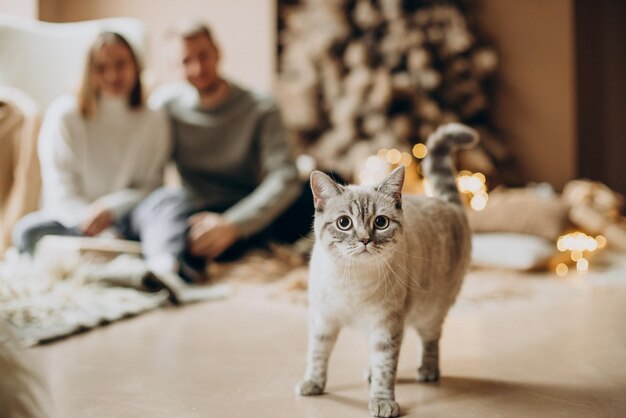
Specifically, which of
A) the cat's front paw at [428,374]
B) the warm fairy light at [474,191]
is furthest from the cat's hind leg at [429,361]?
the warm fairy light at [474,191]

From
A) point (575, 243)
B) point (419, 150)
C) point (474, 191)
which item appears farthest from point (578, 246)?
point (419, 150)

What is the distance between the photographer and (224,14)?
11.2 ft

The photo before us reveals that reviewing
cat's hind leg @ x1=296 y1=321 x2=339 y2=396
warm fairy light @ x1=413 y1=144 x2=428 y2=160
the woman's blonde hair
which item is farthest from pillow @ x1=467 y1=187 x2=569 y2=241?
the woman's blonde hair

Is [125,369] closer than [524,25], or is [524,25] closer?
[125,369]

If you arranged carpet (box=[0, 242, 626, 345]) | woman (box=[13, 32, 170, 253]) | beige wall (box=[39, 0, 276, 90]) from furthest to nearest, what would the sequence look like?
beige wall (box=[39, 0, 276, 90]), woman (box=[13, 32, 170, 253]), carpet (box=[0, 242, 626, 345])

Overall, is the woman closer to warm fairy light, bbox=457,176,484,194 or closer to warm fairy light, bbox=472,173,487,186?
warm fairy light, bbox=457,176,484,194

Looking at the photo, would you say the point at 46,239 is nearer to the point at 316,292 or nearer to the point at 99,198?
→ the point at 99,198

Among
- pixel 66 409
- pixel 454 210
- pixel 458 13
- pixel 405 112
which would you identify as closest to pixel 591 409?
pixel 454 210

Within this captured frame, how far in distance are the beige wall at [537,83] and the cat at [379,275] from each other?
9.40 ft

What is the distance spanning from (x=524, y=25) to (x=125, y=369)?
3.40 metres

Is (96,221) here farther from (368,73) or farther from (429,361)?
(368,73)

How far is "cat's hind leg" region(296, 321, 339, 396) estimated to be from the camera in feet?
3.33

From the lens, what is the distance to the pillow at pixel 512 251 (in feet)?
7.44

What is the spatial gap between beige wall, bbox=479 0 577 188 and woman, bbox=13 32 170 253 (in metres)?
2.37
